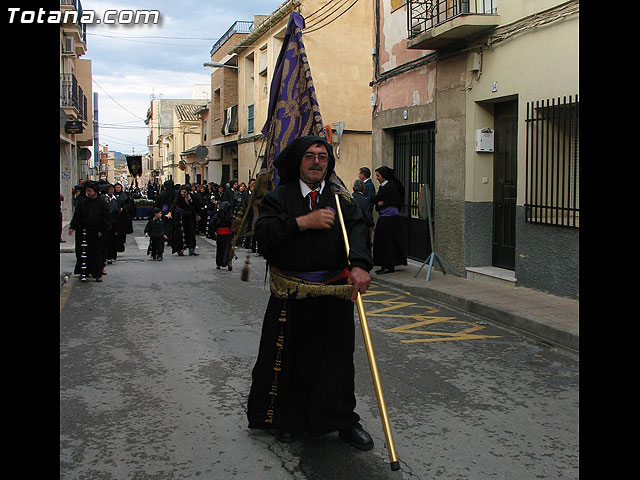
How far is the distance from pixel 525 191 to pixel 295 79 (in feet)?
19.6

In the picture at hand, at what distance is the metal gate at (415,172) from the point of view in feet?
44.9

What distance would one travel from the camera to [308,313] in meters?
4.53

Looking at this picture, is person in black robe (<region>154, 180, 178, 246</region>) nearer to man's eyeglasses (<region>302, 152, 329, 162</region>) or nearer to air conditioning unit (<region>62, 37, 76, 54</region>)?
man's eyeglasses (<region>302, 152, 329, 162</region>)

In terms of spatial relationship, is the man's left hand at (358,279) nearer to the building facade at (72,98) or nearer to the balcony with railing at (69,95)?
the building facade at (72,98)

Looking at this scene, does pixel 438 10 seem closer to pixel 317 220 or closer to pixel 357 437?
pixel 317 220

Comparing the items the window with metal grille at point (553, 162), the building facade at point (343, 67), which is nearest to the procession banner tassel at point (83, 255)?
the window with metal grille at point (553, 162)

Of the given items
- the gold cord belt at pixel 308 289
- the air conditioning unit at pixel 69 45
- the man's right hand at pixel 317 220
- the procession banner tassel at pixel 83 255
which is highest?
the air conditioning unit at pixel 69 45

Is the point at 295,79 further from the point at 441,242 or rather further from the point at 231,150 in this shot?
the point at 231,150

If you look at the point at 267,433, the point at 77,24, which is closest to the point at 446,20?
→ the point at 267,433

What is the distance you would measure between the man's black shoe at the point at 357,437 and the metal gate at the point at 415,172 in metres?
9.22

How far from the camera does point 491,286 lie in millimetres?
10797

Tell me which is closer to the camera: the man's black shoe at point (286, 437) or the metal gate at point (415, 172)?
the man's black shoe at point (286, 437)

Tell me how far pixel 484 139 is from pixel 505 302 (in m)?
3.42
